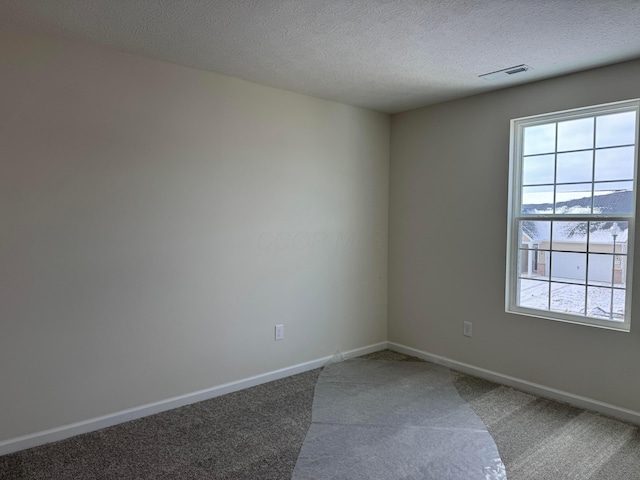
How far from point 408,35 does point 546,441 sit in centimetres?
249

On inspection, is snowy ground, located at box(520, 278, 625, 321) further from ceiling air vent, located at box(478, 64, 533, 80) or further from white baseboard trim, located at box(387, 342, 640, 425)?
ceiling air vent, located at box(478, 64, 533, 80)

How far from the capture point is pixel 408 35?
8.11 ft

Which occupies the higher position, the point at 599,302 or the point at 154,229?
the point at 154,229

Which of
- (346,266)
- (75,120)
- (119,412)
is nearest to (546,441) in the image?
(346,266)

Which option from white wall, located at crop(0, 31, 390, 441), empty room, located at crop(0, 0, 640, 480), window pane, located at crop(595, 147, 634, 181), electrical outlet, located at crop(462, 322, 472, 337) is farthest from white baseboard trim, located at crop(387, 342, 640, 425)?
window pane, located at crop(595, 147, 634, 181)

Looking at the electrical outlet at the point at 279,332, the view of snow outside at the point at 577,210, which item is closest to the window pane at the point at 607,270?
the view of snow outside at the point at 577,210

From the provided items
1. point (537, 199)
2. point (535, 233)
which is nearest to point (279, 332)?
point (535, 233)

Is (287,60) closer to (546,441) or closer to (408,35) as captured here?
(408,35)

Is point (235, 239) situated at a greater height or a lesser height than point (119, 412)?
greater

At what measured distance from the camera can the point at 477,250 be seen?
370cm

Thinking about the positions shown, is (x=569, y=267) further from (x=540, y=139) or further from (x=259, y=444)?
(x=259, y=444)

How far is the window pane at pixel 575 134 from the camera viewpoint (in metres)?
3.11

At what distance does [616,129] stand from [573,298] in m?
1.20

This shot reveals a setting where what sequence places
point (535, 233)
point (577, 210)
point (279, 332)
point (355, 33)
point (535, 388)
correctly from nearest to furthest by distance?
point (355, 33) → point (577, 210) → point (535, 388) → point (535, 233) → point (279, 332)
